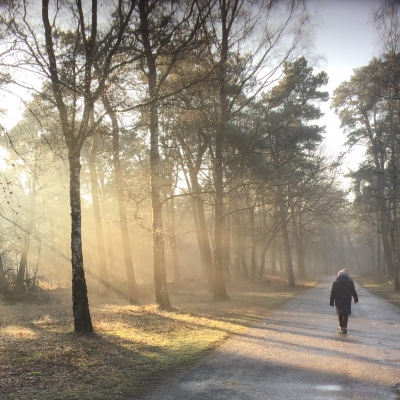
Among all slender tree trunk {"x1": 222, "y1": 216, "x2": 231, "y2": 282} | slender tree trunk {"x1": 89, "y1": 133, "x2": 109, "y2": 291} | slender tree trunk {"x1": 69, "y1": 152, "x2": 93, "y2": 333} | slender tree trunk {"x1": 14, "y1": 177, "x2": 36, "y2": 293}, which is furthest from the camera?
slender tree trunk {"x1": 222, "y1": 216, "x2": 231, "y2": 282}

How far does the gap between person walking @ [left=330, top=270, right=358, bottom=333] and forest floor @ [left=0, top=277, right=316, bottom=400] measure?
268 cm

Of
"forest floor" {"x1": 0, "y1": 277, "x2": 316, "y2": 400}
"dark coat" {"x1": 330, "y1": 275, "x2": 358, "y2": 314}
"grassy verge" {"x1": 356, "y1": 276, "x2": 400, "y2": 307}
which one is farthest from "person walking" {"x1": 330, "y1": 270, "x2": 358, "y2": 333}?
"grassy verge" {"x1": 356, "y1": 276, "x2": 400, "y2": 307}

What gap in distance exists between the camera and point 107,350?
845 cm

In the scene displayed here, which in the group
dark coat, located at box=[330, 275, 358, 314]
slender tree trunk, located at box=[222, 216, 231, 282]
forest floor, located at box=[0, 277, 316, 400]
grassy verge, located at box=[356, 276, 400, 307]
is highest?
slender tree trunk, located at box=[222, 216, 231, 282]

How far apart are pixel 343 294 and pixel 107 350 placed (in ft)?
21.4

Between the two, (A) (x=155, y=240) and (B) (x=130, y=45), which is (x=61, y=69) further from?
(A) (x=155, y=240)

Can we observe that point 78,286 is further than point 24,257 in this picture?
No

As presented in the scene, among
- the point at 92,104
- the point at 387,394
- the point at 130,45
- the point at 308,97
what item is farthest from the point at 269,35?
the point at 387,394

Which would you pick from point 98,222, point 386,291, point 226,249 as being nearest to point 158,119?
point 98,222

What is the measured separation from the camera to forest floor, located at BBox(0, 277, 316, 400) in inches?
239

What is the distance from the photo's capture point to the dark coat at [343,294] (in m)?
11.1

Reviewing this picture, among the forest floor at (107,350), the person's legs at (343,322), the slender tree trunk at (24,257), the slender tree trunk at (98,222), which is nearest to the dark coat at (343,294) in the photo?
the person's legs at (343,322)

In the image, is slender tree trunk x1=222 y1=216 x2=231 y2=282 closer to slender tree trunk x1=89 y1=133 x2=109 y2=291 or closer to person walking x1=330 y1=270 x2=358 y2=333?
slender tree trunk x1=89 y1=133 x2=109 y2=291

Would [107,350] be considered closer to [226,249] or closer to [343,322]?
[343,322]
